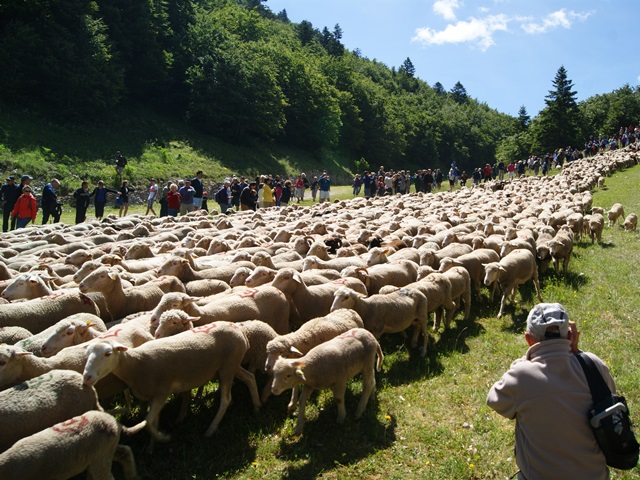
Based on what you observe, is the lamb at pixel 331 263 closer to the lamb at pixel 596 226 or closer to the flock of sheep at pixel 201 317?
the flock of sheep at pixel 201 317

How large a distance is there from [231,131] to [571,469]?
63019mm

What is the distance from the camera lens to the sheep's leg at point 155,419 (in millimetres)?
5676

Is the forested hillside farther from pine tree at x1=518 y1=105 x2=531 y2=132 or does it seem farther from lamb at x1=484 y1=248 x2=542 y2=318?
lamb at x1=484 y1=248 x2=542 y2=318

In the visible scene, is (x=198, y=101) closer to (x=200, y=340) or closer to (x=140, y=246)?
(x=140, y=246)

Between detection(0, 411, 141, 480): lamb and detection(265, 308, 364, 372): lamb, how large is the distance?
6.90 feet

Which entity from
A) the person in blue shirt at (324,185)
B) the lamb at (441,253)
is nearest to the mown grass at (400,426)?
the lamb at (441,253)

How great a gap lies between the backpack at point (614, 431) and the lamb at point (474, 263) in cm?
768

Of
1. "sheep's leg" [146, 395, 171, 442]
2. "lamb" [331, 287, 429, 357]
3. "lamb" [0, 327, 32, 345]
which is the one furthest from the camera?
"lamb" [331, 287, 429, 357]

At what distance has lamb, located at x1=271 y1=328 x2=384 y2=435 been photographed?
590 centimetres

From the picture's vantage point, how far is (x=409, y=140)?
114375 millimetres

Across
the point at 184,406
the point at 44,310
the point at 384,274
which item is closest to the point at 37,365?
the point at 184,406

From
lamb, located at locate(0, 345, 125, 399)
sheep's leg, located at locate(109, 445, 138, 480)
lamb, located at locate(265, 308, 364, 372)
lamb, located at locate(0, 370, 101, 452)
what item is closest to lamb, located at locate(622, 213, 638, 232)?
lamb, located at locate(265, 308, 364, 372)

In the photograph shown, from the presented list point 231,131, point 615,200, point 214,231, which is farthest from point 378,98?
point 214,231

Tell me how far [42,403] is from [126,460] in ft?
3.49
